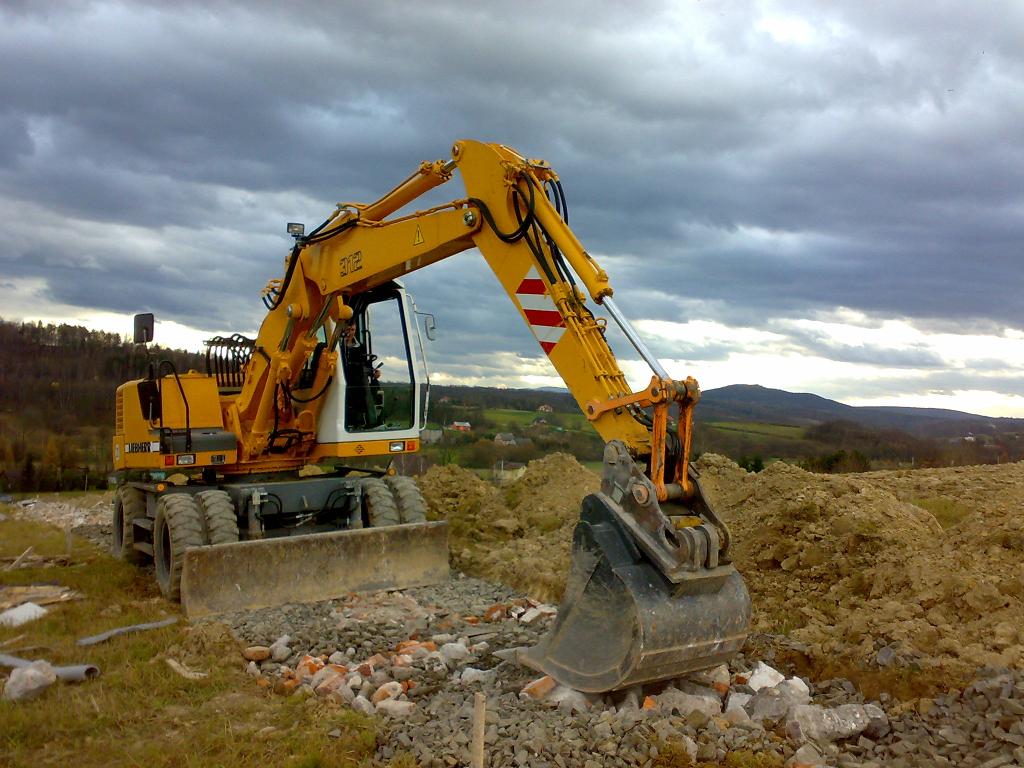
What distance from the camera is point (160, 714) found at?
5.53 meters

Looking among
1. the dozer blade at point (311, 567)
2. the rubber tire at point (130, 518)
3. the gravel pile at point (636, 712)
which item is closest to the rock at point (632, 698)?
the gravel pile at point (636, 712)

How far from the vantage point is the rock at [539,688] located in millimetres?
5270

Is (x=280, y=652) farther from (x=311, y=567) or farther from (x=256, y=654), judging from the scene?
(x=311, y=567)

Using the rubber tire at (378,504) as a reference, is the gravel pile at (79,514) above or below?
below

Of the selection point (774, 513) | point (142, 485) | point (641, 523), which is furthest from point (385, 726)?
point (142, 485)

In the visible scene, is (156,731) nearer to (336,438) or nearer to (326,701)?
(326,701)

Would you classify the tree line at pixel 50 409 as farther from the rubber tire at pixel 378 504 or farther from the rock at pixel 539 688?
the rock at pixel 539 688

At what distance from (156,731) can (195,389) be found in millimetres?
5095

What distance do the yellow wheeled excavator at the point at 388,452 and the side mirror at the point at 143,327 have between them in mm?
15

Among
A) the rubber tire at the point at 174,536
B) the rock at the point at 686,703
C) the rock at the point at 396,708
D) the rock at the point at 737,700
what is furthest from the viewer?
the rubber tire at the point at 174,536

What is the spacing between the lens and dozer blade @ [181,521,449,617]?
26.0ft

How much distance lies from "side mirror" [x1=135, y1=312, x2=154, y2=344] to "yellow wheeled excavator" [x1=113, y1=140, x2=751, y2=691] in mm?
15

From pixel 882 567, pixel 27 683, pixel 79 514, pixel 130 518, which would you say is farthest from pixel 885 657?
pixel 79 514

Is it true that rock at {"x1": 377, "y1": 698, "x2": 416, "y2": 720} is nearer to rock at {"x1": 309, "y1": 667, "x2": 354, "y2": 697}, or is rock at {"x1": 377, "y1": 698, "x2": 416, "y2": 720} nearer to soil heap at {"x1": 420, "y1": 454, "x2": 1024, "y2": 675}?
rock at {"x1": 309, "y1": 667, "x2": 354, "y2": 697}
